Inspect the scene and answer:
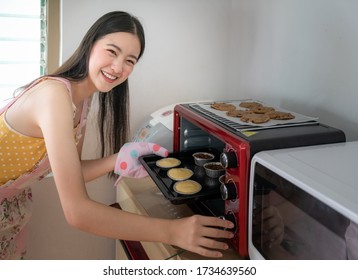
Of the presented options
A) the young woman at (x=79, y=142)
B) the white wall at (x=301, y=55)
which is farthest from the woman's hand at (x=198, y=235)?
the white wall at (x=301, y=55)

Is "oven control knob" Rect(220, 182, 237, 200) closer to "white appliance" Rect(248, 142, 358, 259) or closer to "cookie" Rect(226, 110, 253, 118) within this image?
"white appliance" Rect(248, 142, 358, 259)

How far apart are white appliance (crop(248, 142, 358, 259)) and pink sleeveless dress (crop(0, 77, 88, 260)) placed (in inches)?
20.8

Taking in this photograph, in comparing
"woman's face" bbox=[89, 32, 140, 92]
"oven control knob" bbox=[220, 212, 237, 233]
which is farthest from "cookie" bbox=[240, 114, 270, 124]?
"woman's face" bbox=[89, 32, 140, 92]

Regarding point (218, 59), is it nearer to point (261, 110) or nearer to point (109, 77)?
point (261, 110)

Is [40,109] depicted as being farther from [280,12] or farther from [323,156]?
[280,12]

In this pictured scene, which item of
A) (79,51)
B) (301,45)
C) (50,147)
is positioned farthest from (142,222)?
(301,45)

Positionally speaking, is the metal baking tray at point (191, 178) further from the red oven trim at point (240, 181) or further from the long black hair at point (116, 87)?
the long black hair at point (116, 87)

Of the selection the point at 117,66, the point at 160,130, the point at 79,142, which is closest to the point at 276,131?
the point at 117,66

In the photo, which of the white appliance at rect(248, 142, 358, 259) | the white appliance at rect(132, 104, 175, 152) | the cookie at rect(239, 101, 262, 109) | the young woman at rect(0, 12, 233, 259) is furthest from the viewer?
the white appliance at rect(132, 104, 175, 152)

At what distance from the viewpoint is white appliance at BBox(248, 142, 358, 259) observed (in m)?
0.52

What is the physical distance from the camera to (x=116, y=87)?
1.12 meters
